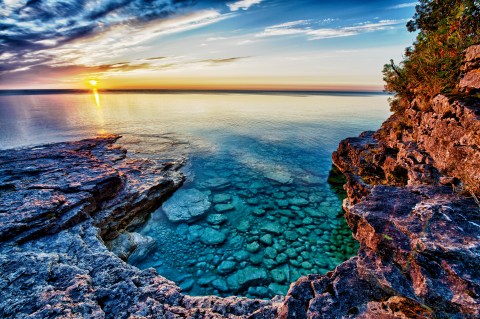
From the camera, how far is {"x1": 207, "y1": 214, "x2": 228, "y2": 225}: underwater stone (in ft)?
41.1

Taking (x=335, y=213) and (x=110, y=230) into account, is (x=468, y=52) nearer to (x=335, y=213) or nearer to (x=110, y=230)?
(x=335, y=213)

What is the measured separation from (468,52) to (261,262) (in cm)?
1141

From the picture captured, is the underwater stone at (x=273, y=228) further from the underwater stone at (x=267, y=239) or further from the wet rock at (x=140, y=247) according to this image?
the wet rock at (x=140, y=247)

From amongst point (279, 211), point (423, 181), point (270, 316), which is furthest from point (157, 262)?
point (423, 181)

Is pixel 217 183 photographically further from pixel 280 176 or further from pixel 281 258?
pixel 281 258

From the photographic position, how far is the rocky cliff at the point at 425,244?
13.6 feet

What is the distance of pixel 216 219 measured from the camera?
12.8m

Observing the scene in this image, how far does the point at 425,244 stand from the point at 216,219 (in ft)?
31.9

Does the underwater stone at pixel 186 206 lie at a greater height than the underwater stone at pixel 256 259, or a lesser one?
greater

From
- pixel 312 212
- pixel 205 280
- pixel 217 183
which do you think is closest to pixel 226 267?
pixel 205 280

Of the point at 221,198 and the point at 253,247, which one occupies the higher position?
the point at 221,198

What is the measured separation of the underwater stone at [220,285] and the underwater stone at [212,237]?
2.16m

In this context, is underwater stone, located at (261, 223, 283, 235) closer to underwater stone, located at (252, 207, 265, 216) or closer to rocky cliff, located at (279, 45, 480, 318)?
underwater stone, located at (252, 207, 265, 216)

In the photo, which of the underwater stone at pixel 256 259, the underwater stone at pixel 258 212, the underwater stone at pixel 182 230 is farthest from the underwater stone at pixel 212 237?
the underwater stone at pixel 258 212
